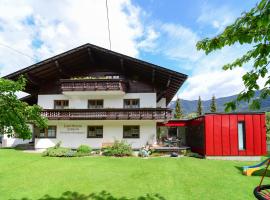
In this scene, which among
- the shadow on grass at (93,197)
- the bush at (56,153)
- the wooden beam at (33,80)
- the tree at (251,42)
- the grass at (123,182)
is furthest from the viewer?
the wooden beam at (33,80)

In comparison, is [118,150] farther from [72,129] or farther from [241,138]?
[241,138]

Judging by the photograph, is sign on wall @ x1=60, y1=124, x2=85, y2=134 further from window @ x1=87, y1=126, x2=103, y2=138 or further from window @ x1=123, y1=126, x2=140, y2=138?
window @ x1=123, y1=126, x2=140, y2=138

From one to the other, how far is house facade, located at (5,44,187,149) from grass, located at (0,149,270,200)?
872 cm

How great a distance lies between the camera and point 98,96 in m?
26.0

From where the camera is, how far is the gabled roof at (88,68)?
80.4 feet

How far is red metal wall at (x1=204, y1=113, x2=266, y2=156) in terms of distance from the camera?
63.7 ft

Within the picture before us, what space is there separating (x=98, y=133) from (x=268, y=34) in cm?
2329

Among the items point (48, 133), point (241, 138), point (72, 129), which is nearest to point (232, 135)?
point (241, 138)

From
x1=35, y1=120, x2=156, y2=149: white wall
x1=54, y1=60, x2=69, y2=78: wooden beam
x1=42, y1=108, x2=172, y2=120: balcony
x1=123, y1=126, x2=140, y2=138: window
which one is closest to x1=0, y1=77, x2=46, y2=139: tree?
x1=42, y1=108, x2=172, y2=120: balcony

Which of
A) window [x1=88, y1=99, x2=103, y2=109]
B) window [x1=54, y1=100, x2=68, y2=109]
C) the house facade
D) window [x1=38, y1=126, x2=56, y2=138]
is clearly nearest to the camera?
the house facade

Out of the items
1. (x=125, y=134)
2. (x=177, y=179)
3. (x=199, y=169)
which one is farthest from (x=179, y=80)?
(x=177, y=179)

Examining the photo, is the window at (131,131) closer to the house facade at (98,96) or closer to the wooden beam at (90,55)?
the house facade at (98,96)

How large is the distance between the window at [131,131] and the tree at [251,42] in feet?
68.7

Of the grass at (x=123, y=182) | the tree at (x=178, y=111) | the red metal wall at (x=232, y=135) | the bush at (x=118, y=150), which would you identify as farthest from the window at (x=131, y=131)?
the tree at (x=178, y=111)
